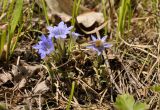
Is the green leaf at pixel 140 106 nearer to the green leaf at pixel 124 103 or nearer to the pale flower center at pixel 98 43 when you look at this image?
the green leaf at pixel 124 103

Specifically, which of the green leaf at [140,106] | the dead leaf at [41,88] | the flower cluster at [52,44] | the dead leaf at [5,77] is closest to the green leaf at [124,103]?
the green leaf at [140,106]

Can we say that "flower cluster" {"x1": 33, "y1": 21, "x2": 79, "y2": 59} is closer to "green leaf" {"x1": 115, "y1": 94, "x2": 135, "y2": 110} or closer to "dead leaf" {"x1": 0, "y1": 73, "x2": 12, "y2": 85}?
"dead leaf" {"x1": 0, "y1": 73, "x2": 12, "y2": 85}

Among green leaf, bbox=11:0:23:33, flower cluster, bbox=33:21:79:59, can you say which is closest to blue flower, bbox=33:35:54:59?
flower cluster, bbox=33:21:79:59

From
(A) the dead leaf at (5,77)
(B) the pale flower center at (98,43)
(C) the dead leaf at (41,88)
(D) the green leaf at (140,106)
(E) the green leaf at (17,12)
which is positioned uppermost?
(E) the green leaf at (17,12)

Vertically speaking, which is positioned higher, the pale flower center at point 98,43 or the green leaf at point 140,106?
the pale flower center at point 98,43

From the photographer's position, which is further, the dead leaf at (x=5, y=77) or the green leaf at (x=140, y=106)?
the dead leaf at (x=5, y=77)

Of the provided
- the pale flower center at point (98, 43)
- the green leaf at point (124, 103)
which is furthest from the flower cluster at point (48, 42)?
the green leaf at point (124, 103)

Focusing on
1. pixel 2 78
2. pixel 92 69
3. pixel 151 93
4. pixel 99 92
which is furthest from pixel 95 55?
pixel 2 78

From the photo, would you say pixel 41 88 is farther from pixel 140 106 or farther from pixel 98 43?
pixel 140 106
